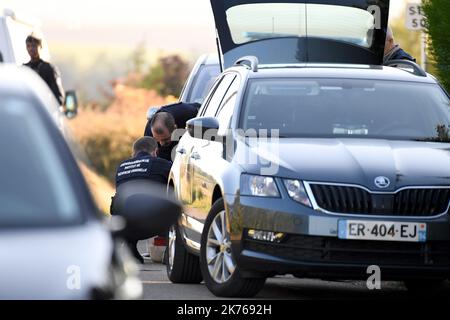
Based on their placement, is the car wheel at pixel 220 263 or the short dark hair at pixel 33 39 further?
the short dark hair at pixel 33 39

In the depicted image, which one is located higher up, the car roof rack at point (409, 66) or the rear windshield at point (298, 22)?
the car roof rack at point (409, 66)

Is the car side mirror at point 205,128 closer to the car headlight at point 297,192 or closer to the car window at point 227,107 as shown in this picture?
the car window at point 227,107

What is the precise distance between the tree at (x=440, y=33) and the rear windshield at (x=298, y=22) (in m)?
0.59

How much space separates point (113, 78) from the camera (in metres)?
46.2

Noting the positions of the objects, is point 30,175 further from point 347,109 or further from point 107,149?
point 107,149

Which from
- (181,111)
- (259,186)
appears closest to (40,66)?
(181,111)

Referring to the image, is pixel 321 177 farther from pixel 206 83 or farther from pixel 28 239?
pixel 206 83

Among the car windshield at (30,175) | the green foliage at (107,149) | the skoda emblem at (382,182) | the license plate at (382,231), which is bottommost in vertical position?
the green foliage at (107,149)

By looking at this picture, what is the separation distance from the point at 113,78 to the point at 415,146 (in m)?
34.8

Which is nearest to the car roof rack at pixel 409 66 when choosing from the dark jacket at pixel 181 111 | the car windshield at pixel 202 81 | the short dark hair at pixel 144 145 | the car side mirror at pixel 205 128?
the car side mirror at pixel 205 128

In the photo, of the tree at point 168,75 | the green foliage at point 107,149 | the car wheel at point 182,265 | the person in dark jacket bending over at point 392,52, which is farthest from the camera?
the tree at point 168,75

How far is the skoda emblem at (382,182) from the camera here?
10.9 m

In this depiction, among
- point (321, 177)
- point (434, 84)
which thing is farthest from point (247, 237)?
point (434, 84)

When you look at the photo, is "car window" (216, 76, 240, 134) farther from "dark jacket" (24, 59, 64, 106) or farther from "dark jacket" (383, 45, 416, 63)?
"dark jacket" (24, 59, 64, 106)
